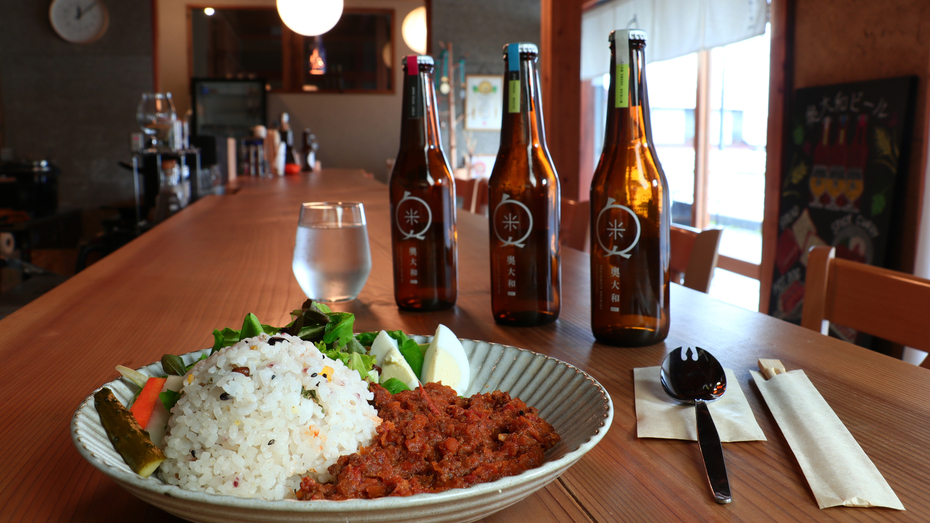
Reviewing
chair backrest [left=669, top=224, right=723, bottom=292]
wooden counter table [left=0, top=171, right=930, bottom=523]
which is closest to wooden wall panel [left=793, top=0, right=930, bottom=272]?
chair backrest [left=669, top=224, right=723, bottom=292]

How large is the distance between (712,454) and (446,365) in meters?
0.24

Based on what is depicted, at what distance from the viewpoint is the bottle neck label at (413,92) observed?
802mm

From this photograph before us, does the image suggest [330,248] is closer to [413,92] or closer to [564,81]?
[413,92]

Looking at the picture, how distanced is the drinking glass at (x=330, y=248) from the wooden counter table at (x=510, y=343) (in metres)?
0.06

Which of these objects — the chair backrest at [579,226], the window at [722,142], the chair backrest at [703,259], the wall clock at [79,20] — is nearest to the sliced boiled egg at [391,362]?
the chair backrest at [703,259]

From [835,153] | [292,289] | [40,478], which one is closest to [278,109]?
[835,153]

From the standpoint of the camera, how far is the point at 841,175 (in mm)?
2703

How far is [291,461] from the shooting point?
0.39 meters

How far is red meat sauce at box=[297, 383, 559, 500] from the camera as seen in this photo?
1.30 ft

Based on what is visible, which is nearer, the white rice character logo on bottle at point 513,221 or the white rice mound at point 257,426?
the white rice mound at point 257,426

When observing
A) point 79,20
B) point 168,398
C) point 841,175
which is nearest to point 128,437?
point 168,398

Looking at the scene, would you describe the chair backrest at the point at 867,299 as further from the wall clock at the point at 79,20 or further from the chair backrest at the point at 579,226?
the wall clock at the point at 79,20

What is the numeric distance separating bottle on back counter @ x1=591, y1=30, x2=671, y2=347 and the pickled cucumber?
18.7 inches

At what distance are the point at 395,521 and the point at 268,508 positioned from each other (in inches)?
2.5
